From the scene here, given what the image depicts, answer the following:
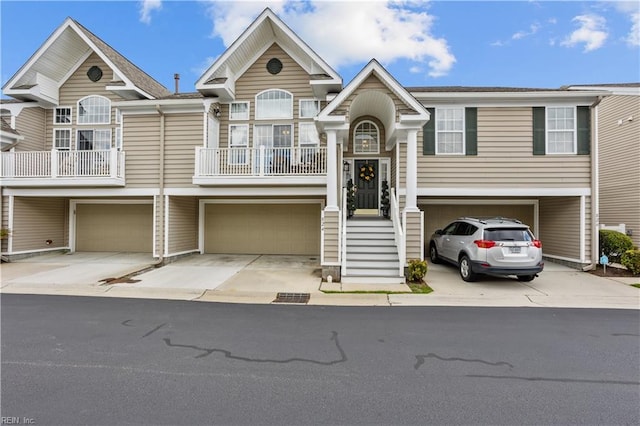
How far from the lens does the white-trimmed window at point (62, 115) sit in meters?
13.0

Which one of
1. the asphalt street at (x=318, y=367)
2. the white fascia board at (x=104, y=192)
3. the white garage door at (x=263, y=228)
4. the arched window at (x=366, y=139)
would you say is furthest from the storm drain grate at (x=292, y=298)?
the white fascia board at (x=104, y=192)

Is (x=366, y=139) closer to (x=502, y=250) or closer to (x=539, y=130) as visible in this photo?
(x=539, y=130)

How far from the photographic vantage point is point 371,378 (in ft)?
12.0

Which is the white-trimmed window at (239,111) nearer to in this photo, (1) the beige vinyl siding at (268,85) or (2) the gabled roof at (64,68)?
(1) the beige vinyl siding at (268,85)

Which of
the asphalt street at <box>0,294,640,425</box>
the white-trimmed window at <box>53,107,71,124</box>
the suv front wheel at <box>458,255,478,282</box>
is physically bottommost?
the asphalt street at <box>0,294,640,425</box>

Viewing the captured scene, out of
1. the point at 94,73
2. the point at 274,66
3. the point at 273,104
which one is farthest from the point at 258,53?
the point at 94,73

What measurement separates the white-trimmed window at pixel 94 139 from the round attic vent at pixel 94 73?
6.82 feet

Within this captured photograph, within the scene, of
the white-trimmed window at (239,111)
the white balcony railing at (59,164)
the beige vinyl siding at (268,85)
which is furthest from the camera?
the white-trimmed window at (239,111)

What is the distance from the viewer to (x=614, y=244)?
1062 centimetres

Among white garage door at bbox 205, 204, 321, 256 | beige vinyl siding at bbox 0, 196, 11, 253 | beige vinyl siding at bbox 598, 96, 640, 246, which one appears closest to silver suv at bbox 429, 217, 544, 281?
white garage door at bbox 205, 204, 321, 256

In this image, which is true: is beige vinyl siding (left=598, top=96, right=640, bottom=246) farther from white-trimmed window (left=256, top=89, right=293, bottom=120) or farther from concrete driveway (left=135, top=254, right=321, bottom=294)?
white-trimmed window (left=256, top=89, right=293, bottom=120)

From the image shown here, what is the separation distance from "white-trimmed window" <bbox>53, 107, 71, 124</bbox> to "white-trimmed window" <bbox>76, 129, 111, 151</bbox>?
0.78 meters

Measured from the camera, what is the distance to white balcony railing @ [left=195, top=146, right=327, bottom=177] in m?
10.8

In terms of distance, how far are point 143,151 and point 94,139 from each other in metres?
2.91
